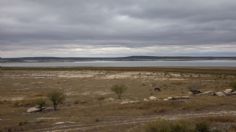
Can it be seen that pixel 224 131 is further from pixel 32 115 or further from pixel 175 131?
pixel 32 115

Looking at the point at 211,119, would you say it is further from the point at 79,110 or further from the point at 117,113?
the point at 79,110

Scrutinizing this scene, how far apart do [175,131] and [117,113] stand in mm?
11300

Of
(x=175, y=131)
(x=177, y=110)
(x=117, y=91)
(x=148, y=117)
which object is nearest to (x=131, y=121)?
(x=148, y=117)

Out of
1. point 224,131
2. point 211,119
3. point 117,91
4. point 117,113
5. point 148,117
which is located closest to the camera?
point 224,131

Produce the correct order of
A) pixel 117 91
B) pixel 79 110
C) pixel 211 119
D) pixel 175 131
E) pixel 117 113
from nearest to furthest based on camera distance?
pixel 175 131, pixel 211 119, pixel 117 113, pixel 79 110, pixel 117 91

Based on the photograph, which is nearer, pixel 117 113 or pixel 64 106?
pixel 117 113

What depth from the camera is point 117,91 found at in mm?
37781

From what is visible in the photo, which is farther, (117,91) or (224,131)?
(117,91)

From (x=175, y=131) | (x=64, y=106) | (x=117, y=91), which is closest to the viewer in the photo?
(x=175, y=131)

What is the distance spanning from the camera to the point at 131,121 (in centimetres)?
2205

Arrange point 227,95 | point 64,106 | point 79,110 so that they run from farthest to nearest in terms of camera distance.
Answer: point 227,95
point 64,106
point 79,110

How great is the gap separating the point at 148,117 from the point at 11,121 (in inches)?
366

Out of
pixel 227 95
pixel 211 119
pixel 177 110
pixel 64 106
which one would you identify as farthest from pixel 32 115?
pixel 227 95

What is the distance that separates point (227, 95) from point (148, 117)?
14.0 meters
